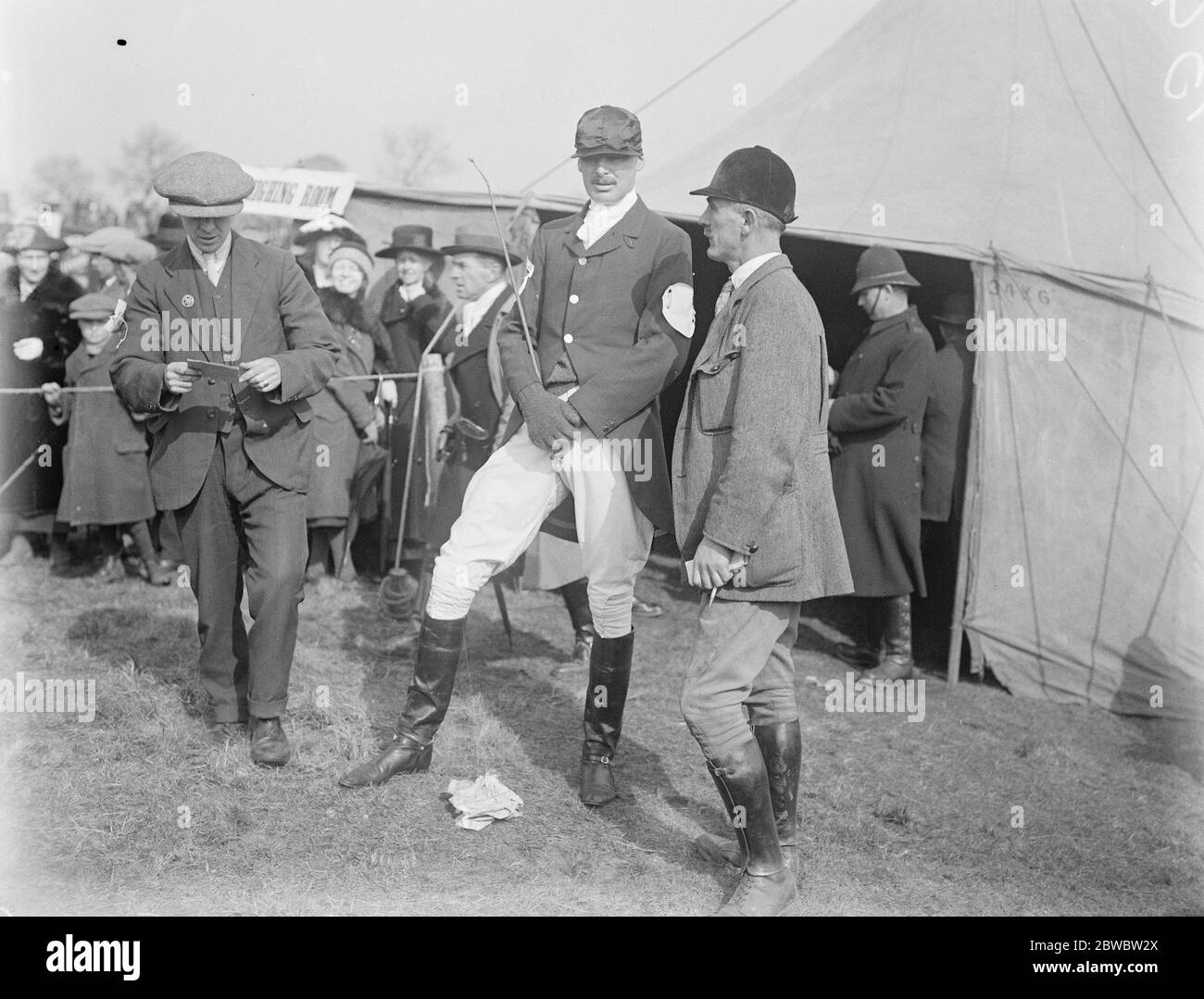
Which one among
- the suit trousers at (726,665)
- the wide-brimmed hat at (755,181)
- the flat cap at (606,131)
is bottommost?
the suit trousers at (726,665)

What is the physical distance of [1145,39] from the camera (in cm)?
730

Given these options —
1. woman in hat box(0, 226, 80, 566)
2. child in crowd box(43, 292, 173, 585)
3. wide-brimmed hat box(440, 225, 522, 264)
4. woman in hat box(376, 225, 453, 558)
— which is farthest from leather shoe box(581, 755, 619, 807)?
Answer: woman in hat box(0, 226, 80, 566)

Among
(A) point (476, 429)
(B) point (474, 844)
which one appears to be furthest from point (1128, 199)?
(B) point (474, 844)

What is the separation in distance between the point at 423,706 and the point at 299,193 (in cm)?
486

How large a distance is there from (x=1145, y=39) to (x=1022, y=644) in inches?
160

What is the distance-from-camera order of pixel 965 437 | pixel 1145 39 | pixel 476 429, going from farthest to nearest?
pixel 1145 39, pixel 965 437, pixel 476 429

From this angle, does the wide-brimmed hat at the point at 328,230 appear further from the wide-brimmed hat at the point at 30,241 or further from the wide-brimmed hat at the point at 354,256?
the wide-brimmed hat at the point at 30,241

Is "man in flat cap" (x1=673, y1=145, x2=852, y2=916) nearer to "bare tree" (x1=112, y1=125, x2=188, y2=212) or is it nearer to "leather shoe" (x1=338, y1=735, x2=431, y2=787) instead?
"leather shoe" (x1=338, y1=735, x2=431, y2=787)

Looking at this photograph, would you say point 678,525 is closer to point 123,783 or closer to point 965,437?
point 123,783

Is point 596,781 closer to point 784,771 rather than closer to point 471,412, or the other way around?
point 784,771

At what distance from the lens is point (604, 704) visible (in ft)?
13.4

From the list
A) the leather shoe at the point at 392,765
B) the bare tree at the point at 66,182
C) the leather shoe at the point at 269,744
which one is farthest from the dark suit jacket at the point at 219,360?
the bare tree at the point at 66,182

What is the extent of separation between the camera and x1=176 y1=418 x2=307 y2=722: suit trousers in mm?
4070

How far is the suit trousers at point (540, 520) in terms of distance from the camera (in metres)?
3.87
